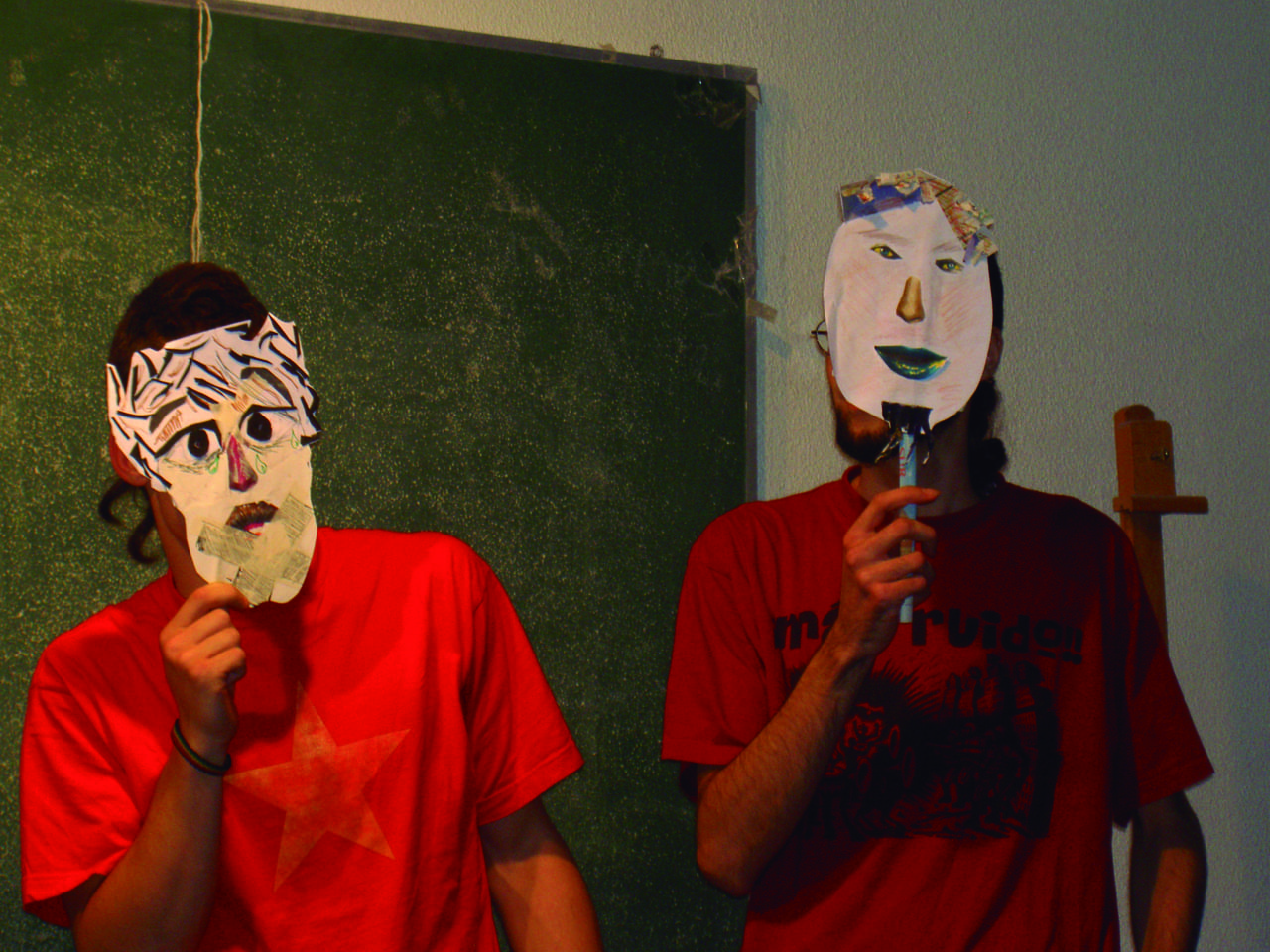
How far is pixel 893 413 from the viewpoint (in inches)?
40.7

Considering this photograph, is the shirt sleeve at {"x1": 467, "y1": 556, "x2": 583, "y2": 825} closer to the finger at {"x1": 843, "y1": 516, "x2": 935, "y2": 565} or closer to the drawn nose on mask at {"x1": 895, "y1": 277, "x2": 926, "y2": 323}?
the finger at {"x1": 843, "y1": 516, "x2": 935, "y2": 565}

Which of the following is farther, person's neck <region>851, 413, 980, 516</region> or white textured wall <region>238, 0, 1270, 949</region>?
white textured wall <region>238, 0, 1270, 949</region>

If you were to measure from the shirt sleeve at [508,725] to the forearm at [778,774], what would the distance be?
0.56 feet

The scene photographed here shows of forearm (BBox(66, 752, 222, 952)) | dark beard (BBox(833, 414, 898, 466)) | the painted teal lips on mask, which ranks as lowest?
forearm (BBox(66, 752, 222, 952))

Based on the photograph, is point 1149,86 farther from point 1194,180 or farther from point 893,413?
point 893,413

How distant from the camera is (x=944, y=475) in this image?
45.2 inches

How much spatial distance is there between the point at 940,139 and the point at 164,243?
1.05 meters

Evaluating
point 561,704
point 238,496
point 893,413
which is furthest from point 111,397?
point 893,413

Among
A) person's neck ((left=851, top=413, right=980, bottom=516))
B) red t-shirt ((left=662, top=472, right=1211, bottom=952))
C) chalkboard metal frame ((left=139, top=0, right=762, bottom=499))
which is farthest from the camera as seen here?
chalkboard metal frame ((left=139, top=0, right=762, bottom=499))

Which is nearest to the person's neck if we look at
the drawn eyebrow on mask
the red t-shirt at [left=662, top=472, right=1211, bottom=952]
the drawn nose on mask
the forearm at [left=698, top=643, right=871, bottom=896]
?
the red t-shirt at [left=662, top=472, right=1211, bottom=952]

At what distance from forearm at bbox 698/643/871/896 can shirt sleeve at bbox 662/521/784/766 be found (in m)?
0.05

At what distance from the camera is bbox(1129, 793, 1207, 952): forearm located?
109 centimetres

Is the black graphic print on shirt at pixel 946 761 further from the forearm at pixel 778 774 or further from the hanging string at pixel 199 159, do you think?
the hanging string at pixel 199 159

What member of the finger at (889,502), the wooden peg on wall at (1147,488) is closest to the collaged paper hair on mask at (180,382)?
the finger at (889,502)
